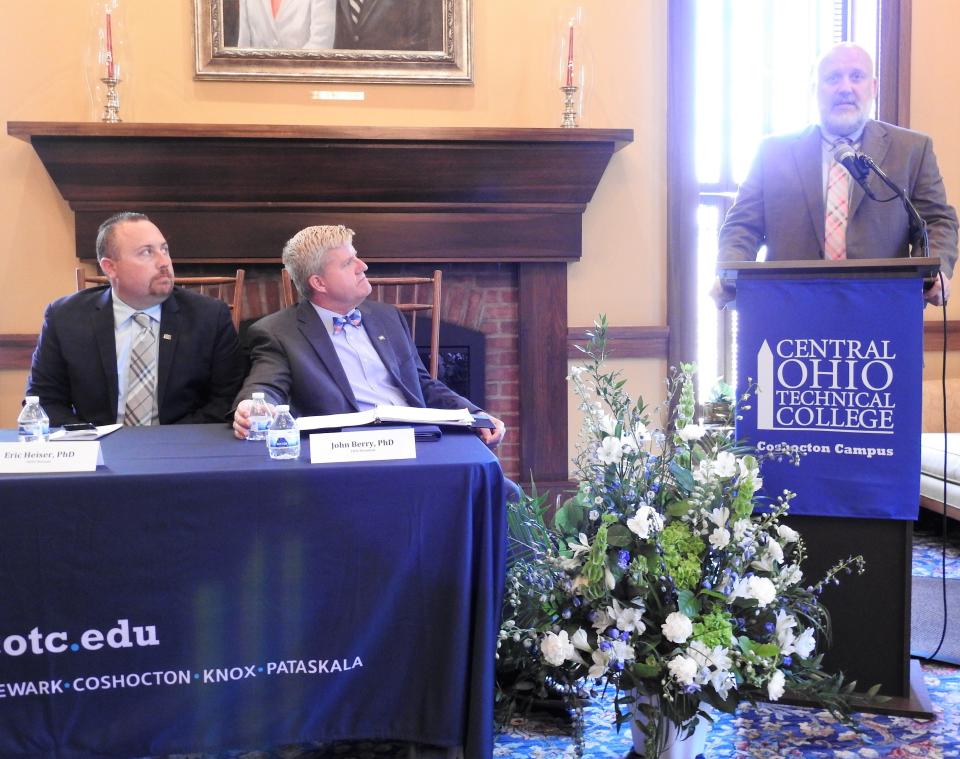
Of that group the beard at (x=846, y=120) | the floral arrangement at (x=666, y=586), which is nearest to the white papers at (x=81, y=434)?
the floral arrangement at (x=666, y=586)

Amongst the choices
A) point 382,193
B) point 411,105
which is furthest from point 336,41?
point 382,193

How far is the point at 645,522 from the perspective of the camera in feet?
5.47

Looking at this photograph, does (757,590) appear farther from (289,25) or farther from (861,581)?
(289,25)

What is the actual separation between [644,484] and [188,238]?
93.4 inches

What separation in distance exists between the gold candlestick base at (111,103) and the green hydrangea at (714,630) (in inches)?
110

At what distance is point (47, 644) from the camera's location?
60.6 inches

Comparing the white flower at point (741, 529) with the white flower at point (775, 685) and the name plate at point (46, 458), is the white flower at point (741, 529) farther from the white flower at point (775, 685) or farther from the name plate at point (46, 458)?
the name plate at point (46, 458)

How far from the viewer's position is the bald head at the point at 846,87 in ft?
7.68

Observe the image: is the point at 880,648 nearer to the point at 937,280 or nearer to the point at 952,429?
the point at 937,280

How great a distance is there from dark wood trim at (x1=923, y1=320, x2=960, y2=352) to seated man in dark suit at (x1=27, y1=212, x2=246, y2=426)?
10.2ft

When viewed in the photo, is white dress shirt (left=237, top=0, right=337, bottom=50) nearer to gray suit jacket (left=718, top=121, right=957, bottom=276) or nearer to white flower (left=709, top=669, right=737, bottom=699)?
gray suit jacket (left=718, top=121, right=957, bottom=276)

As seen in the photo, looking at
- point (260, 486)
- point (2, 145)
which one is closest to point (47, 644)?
point (260, 486)

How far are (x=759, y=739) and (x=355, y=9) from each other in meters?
2.96

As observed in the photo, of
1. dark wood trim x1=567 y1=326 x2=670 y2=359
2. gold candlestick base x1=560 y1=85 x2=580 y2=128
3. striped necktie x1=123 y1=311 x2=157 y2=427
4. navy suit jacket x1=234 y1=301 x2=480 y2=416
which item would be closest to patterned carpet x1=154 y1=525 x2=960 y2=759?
navy suit jacket x1=234 y1=301 x2=480 y2=416
